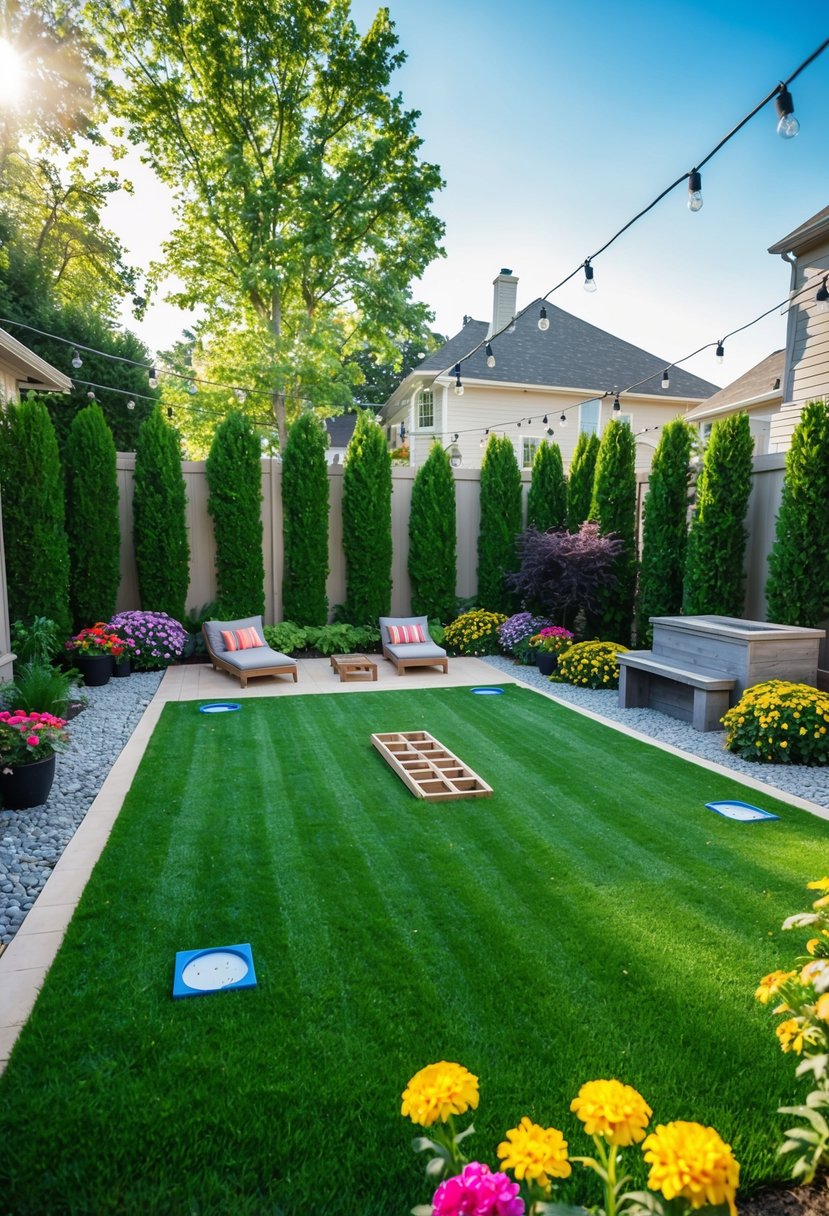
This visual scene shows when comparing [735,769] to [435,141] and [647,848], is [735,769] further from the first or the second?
[435,141]

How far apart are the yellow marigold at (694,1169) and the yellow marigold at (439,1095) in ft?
1.03

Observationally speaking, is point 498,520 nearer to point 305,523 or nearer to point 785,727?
point 305,523

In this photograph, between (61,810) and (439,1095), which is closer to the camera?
(439,1095)

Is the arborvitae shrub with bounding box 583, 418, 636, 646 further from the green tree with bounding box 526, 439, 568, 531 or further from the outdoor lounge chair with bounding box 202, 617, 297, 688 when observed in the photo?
the outdoor lounge chair with bounding box 202, 617, 297, 688

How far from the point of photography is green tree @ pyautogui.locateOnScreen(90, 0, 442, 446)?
14750 mm

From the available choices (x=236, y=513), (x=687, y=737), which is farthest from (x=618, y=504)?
(x=236, y=513)

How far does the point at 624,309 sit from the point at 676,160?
743 cm

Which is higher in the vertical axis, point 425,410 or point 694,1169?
point 425,410

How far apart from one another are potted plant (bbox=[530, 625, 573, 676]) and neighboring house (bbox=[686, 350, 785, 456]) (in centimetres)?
767

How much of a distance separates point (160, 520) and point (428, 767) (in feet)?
19.8

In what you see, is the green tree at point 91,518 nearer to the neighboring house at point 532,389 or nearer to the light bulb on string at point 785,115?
the light bulb on string at point 785,115

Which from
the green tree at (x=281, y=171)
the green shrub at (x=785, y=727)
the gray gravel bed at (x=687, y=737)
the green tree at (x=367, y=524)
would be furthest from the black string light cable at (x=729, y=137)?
the green tree at (x=281, y=171)

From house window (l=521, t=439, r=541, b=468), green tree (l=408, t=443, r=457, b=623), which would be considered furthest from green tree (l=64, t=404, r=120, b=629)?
house window (l=521, t=439, r=541, b=468)

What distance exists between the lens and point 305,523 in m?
10.2
